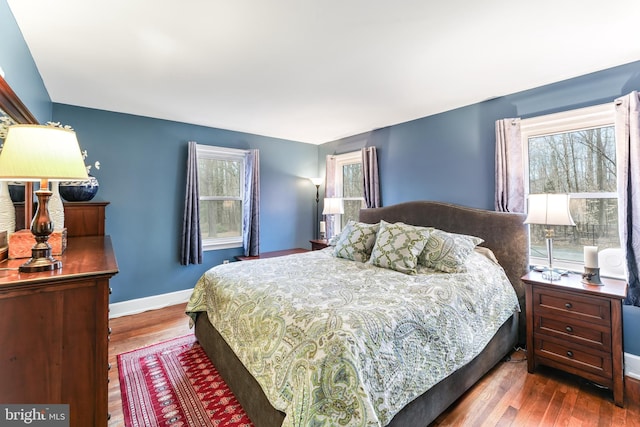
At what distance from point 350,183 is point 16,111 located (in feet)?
12.1

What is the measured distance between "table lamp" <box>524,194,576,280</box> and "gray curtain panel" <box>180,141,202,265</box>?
11.9 ft

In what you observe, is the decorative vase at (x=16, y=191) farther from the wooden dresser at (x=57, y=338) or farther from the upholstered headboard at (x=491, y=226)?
the upholstered headboard at (x=491, y=226)

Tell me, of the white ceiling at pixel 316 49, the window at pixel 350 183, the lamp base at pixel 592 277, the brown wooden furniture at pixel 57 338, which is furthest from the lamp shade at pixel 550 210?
the brown wooden furniture at pixel 57 338

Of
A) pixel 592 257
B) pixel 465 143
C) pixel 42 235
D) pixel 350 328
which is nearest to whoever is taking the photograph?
pixel 42 235

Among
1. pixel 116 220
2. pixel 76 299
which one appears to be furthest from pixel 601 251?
pixel 116 220

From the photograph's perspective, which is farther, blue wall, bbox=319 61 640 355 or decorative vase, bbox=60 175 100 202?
decorative vase, bbox=60 175 100 202

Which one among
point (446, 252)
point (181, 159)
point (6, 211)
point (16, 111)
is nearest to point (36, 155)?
point (6, 211)

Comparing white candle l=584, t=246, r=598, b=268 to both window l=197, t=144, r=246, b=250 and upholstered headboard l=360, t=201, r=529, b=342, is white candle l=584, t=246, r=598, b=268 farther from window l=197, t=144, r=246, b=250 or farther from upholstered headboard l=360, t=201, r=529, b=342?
window l=197, t=144, r=246, b=250

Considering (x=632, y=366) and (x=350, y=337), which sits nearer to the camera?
(x=350, y=337)

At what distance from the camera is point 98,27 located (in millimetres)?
1708

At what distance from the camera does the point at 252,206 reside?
4129 millimetres

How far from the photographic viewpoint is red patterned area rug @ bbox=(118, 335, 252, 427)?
168 cm

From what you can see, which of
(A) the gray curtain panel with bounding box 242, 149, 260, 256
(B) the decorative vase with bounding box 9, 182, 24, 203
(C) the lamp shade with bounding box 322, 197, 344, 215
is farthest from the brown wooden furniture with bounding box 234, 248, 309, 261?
(B) the decorative vase with bounding box 9, 182, 24, 203

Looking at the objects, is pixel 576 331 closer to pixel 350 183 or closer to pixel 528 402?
pixel 528 402
